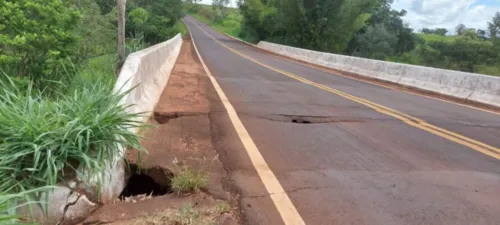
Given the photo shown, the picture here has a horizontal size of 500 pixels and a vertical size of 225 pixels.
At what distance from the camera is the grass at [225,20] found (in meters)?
76.9

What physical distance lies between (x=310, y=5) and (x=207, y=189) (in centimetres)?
3646

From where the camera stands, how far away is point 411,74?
46.0ft

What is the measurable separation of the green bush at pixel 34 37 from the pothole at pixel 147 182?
5088 millimetres

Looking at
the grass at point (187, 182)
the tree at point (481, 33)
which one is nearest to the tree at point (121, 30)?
the grass at point (187, 182)

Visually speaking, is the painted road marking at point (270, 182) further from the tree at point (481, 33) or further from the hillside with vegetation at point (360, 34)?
the tree at point (481, 33)

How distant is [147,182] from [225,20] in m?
93.2

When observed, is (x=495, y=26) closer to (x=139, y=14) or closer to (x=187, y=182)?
(x=139, y=14)

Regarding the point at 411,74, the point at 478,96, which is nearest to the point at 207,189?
the point at 478,96

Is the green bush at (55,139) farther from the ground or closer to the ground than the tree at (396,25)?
closer to the ground

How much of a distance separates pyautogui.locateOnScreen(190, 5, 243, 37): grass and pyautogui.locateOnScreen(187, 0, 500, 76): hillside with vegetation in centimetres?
1745

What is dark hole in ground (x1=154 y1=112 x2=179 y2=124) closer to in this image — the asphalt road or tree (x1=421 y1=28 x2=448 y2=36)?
the asphalt road

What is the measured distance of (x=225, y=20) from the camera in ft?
311

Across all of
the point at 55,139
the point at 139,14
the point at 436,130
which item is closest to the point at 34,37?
the point at 55,139

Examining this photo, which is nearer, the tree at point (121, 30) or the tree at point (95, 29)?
the tree at point (121, 30)
